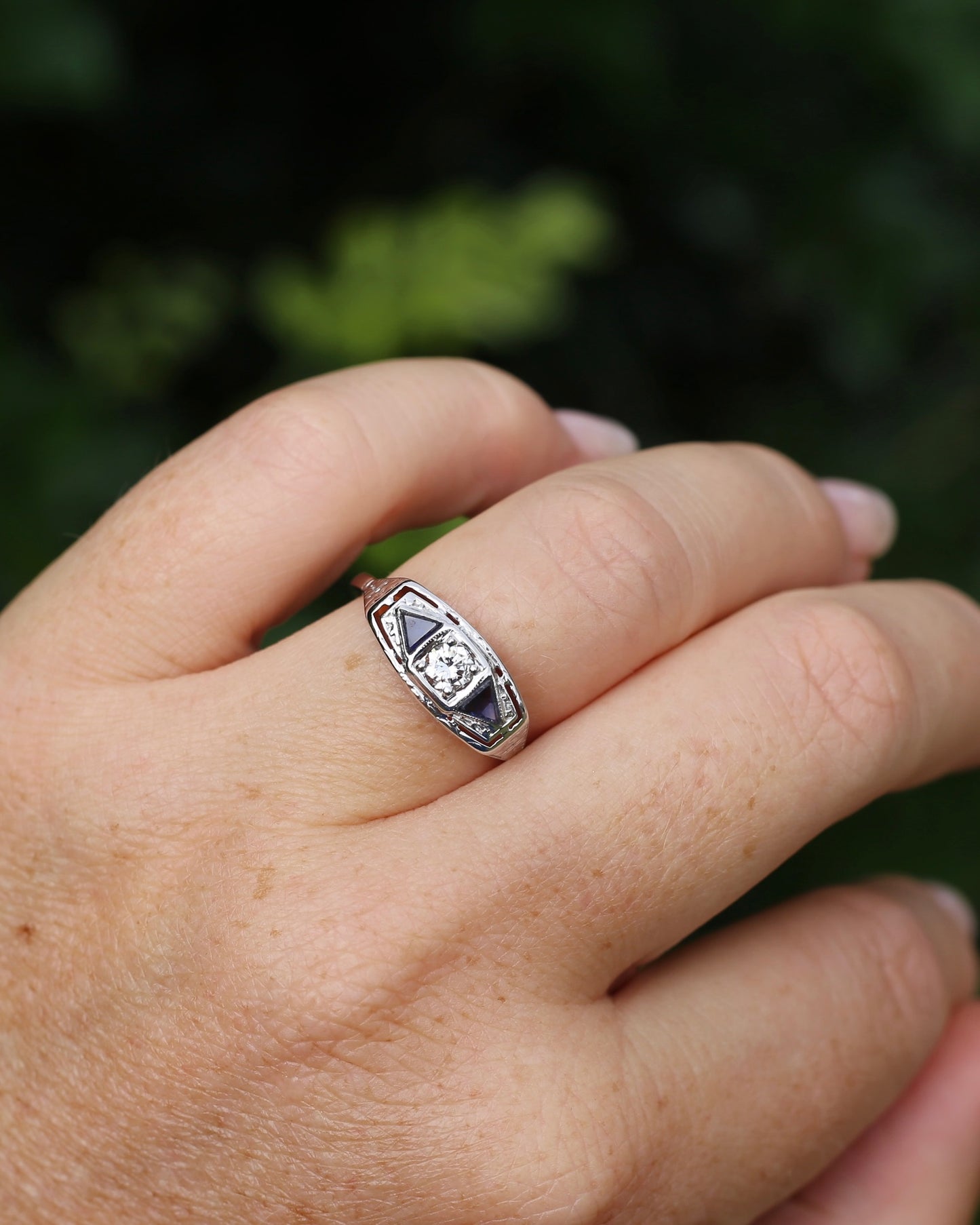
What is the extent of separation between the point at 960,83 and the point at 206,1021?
9.32 ft

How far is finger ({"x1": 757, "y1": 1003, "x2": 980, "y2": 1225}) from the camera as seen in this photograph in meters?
1.53

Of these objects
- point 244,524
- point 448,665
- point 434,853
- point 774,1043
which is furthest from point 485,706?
point 774,1043

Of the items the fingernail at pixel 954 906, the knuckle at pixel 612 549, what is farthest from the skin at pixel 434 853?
the fingernail at pixel 954 906

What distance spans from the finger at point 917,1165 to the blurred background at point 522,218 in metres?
0.90

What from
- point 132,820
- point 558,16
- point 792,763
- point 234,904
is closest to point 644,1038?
point 792,763

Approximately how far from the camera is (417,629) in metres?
1.24

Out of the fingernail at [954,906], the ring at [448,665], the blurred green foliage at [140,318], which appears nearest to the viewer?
the ring at [448,665]

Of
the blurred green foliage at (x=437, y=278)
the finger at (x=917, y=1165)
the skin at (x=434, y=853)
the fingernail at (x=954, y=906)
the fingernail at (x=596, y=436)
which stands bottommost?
the finger at (x=917, y=1165)

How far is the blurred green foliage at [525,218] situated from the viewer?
2596 mm

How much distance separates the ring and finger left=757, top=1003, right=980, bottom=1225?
0.88m

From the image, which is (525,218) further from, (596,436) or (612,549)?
(612,549)

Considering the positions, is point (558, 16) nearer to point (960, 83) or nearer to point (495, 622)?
point (960, 83)

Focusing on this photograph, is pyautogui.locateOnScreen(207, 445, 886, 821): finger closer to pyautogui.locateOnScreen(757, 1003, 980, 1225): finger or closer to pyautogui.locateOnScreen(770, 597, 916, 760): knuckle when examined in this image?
pyautogui.locateOnScreen(770, 597, 916, 760): knuckle

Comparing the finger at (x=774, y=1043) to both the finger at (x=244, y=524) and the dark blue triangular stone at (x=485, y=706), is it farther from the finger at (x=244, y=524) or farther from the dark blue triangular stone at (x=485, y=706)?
the finger at (x=244, y=524)
